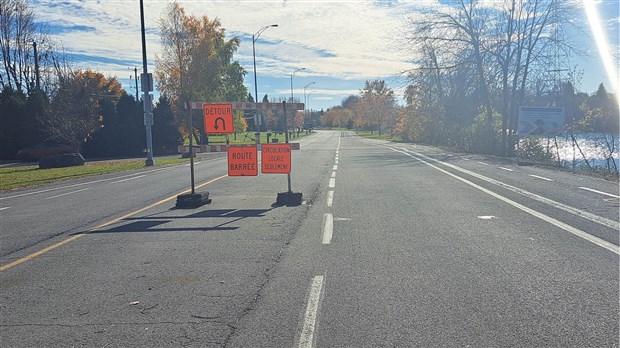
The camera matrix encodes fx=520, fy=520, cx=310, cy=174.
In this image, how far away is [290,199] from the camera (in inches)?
452

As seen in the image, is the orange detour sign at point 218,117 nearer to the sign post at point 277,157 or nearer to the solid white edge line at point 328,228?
the sign post at point 277,157

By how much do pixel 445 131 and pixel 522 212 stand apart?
130 ft

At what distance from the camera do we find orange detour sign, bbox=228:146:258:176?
40.2 ft

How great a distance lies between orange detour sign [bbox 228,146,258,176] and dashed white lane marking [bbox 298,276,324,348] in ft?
22.1

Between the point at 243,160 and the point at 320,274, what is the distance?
6706mm

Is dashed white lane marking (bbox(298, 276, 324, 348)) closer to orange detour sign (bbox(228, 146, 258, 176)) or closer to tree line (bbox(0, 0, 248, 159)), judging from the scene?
orange detour sign (bbox(228, 146, 258, 176))

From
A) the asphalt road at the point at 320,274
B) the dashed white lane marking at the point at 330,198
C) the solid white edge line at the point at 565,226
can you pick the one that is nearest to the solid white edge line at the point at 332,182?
the dashed white lane marking at the point at 330,198

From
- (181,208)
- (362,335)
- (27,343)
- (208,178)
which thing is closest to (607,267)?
(362,335)

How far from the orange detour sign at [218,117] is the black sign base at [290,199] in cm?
187

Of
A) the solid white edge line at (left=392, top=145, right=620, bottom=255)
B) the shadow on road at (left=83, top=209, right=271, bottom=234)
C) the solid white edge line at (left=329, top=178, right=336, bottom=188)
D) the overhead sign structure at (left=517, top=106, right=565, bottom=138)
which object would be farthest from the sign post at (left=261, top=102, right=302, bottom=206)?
the overhead sign structure at (left=517, top=106, right=565, bottom=138)

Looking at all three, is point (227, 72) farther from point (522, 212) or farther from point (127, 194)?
point (522, 212)

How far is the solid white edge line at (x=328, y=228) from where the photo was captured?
781 centimetres

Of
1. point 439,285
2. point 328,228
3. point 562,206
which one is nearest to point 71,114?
point 328,228

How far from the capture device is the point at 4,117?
136ft
